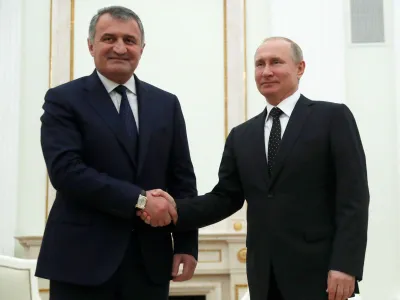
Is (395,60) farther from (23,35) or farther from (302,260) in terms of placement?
(302,260)

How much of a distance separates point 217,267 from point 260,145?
306cm

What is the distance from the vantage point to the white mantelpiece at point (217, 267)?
5016mm

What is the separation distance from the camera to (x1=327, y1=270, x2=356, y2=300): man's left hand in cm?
190

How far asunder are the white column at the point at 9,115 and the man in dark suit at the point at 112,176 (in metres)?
3.23

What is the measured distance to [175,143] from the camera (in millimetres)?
2262

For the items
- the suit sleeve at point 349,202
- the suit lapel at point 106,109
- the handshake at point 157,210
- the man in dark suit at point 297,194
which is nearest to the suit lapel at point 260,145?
the man in dark suit at point 297,194

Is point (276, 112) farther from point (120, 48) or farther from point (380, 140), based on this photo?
point (380, 140)

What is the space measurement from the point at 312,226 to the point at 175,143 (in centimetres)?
61

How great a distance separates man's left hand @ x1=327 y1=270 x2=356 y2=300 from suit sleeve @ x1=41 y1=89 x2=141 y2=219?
27.7 inches

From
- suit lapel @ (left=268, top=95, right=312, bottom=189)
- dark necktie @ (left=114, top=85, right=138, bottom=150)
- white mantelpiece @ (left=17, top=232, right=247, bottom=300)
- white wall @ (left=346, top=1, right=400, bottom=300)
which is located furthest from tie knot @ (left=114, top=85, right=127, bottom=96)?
white wall @ (left=346, top=1, right=400, bottom=300)

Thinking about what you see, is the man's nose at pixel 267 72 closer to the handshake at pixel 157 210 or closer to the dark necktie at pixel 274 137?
the dark necktie at pixel 274 137

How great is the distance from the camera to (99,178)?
78.7 inches

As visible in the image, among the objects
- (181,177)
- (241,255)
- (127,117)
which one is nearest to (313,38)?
(241,255)

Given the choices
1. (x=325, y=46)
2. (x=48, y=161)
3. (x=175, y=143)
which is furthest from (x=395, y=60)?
(x=48, y=161)
